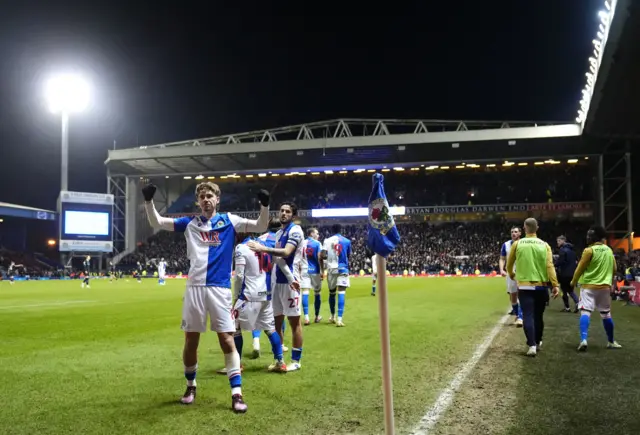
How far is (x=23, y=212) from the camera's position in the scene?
5191cm

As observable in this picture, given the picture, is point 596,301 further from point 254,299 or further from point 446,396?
point 254,299

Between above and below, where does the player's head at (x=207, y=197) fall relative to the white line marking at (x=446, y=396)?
above

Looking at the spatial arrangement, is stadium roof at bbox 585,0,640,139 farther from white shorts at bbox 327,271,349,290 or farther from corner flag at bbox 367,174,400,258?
corner flag at bbox 367,174,400,258

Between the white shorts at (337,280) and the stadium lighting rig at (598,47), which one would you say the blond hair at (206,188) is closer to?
the white shorts at (337,280)

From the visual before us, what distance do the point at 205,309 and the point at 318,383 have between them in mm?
1942

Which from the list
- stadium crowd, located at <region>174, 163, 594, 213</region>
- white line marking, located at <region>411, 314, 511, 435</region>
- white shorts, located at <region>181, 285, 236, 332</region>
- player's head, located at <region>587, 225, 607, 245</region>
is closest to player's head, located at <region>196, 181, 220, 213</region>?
white shorts, located at <region>181, 285, 236, 332</region>

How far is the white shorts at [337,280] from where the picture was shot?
13.0 metres

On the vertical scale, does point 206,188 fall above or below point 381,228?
above

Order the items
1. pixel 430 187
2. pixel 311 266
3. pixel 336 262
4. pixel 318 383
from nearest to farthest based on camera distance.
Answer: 1. pixel 318 383
2. pixel 311 266
3. pixel 336 262
4. pixel 430 187

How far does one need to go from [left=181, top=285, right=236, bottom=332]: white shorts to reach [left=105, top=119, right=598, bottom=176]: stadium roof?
3853 cm

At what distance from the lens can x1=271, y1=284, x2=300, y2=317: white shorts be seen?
7539mm

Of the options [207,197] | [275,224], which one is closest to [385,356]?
[207,197]

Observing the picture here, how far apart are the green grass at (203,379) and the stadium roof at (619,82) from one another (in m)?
14.5

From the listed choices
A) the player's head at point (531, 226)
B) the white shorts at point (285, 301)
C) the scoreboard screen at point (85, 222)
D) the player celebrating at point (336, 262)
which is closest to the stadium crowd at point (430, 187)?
the scoreboard screen at point (85, 222)
